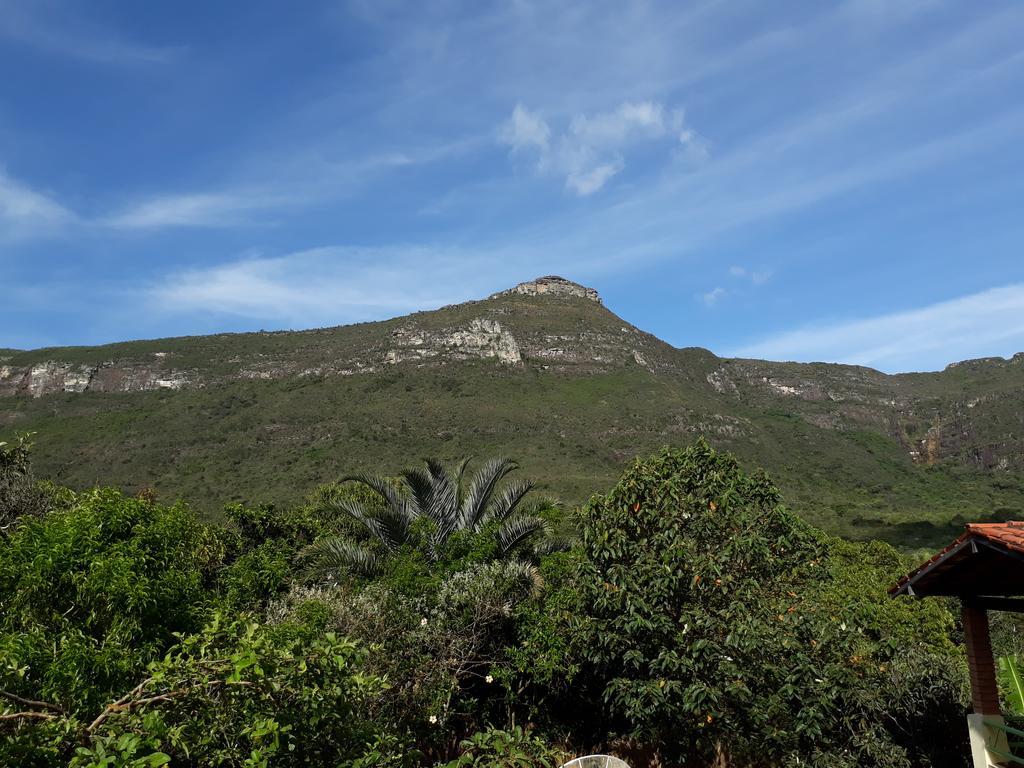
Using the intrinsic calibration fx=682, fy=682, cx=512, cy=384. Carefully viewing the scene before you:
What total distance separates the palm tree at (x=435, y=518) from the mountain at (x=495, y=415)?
103 ft

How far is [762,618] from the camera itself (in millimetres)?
8109

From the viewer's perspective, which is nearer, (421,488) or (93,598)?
(93,598)

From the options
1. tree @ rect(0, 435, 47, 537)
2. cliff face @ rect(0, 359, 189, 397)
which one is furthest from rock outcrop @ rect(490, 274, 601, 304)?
tree @ rect(0, 435, 47, 537)

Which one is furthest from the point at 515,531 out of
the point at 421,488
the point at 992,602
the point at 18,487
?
the point at 18,487

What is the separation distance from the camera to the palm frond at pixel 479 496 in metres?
14.1

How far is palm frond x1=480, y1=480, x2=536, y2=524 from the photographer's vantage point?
14.3m

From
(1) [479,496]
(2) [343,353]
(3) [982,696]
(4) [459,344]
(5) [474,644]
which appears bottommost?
(5) [474,644]

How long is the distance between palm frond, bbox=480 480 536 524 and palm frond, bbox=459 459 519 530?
17 cm

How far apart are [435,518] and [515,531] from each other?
1722 mm

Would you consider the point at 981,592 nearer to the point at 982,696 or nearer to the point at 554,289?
the point at 982,696

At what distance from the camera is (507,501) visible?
14562 millimetres

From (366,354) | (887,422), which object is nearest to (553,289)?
(366,354)

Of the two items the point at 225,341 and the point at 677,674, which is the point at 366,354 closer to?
the point at 225,341

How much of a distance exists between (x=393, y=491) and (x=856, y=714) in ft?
29.3
